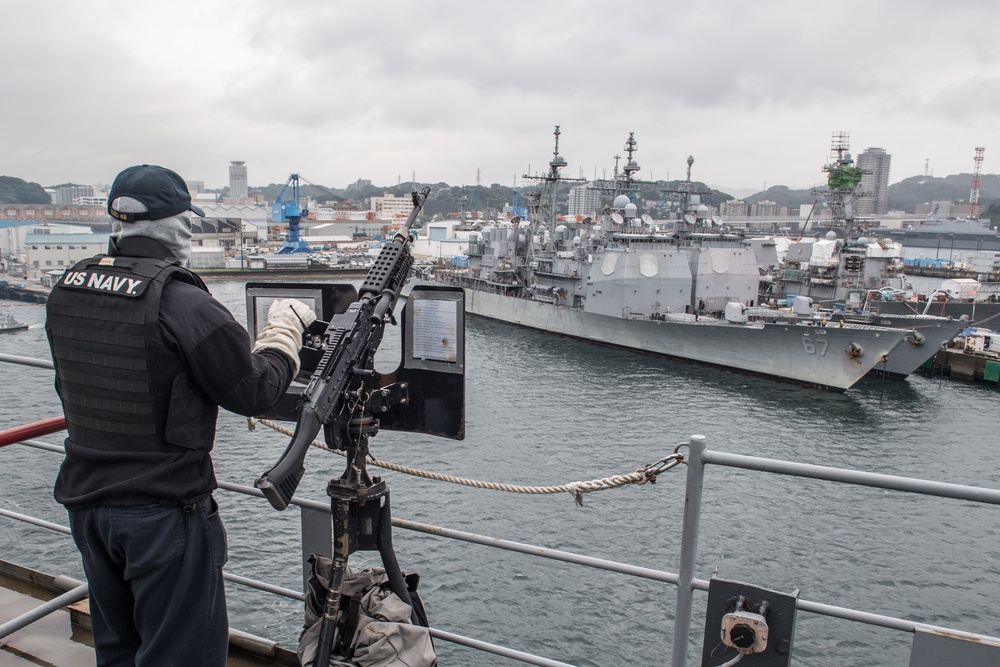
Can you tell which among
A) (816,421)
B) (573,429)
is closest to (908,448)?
(816,421)

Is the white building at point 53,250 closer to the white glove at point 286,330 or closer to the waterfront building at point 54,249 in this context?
the waterfront building at point 54,249

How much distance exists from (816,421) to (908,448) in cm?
Result: 228

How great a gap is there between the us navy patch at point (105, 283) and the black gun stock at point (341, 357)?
0.51 m

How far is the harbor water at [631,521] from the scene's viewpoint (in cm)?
841

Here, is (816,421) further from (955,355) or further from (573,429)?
(955,355)

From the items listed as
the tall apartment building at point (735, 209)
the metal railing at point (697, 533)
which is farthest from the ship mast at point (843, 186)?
the tall apartment building at point (735, 209)

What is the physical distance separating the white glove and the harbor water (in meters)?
6.72

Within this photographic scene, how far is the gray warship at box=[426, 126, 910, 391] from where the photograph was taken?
67.4 ft

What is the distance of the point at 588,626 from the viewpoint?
325 inches

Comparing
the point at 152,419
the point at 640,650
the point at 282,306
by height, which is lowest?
the point at 640,650

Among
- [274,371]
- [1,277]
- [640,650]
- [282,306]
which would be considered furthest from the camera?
[1,277]

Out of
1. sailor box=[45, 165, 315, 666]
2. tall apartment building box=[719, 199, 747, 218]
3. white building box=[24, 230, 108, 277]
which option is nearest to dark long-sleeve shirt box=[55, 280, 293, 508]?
sailor box=[45, 165, 315, 666]

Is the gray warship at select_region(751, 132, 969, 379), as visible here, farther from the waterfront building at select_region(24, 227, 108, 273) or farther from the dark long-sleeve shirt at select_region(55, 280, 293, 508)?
the waterfront building at select_region(24, 227, 108, 273)

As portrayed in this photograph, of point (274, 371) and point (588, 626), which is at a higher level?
point (274, 371)
